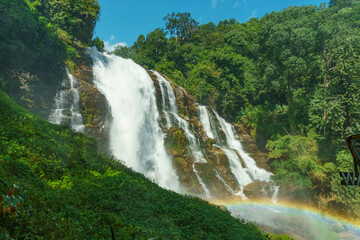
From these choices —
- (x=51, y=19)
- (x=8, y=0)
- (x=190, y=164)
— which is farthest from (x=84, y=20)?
(x=190, y=164)

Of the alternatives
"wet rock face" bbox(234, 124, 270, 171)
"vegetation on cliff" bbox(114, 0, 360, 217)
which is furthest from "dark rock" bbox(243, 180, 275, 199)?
"wet rock face" bbox(234, 124, 270, 171)

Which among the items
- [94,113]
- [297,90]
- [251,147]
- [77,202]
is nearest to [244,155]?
[251,147]

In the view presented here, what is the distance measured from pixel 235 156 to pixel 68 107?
16110 mm

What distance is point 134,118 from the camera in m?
22.6

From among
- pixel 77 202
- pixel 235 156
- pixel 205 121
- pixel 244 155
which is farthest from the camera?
pixel 205 121

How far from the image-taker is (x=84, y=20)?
85.6 ft

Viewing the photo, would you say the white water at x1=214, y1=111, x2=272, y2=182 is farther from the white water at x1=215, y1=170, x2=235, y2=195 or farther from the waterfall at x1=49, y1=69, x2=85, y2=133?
the waterfall at x1=49, y1=69, x2=85, y2=133

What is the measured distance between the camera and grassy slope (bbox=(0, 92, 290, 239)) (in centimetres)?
389

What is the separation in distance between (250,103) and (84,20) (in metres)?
24.6

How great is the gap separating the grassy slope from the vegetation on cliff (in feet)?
42.6

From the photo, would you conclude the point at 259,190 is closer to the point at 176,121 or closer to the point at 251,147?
the point at 251,147

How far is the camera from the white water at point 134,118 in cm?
1925

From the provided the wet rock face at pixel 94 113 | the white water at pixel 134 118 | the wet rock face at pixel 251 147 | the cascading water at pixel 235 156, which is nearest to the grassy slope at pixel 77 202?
the wet rock face at pixel 94 113

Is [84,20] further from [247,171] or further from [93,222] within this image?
[93,222]
